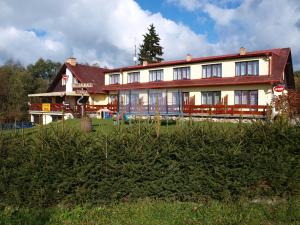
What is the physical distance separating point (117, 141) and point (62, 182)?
4.37 ft

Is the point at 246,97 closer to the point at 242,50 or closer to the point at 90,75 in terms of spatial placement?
the point at 242,50

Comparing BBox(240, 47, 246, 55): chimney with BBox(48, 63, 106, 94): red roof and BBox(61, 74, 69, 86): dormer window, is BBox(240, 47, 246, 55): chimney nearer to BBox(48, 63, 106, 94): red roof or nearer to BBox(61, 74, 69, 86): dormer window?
BBox(48, 63, 106, 94): red roof

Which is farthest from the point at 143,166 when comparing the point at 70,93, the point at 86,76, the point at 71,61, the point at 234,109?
the point at 71,61

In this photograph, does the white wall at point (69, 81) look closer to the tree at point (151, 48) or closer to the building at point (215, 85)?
the building at point (215, 85)

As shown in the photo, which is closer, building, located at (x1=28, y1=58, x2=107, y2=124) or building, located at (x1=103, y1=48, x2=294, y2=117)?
building, located at (x1=103, y1=48, x2=294, y2=117)

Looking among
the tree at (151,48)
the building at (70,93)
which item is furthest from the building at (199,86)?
the tree at (151,48)

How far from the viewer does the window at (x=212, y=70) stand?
28.6 m

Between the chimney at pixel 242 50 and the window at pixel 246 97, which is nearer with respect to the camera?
the window at pixel 246 97

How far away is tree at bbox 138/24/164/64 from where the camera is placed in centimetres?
5999

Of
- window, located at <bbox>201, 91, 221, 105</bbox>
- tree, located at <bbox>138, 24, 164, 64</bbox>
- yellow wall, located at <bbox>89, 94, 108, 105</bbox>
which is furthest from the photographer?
tree, located at <bbox>138, 24, 164, 64</bbox>

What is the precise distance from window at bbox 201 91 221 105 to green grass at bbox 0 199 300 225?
22.3 meters

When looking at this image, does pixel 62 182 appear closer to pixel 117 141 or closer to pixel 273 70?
pixel 117 141

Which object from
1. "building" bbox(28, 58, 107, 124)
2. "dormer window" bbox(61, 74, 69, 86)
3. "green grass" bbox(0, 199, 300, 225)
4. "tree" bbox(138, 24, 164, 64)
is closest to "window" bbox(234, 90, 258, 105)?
"building" bbox(28, 58, 107, 124)

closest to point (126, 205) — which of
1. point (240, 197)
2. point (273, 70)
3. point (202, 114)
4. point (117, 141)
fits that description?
point (117, 141)
